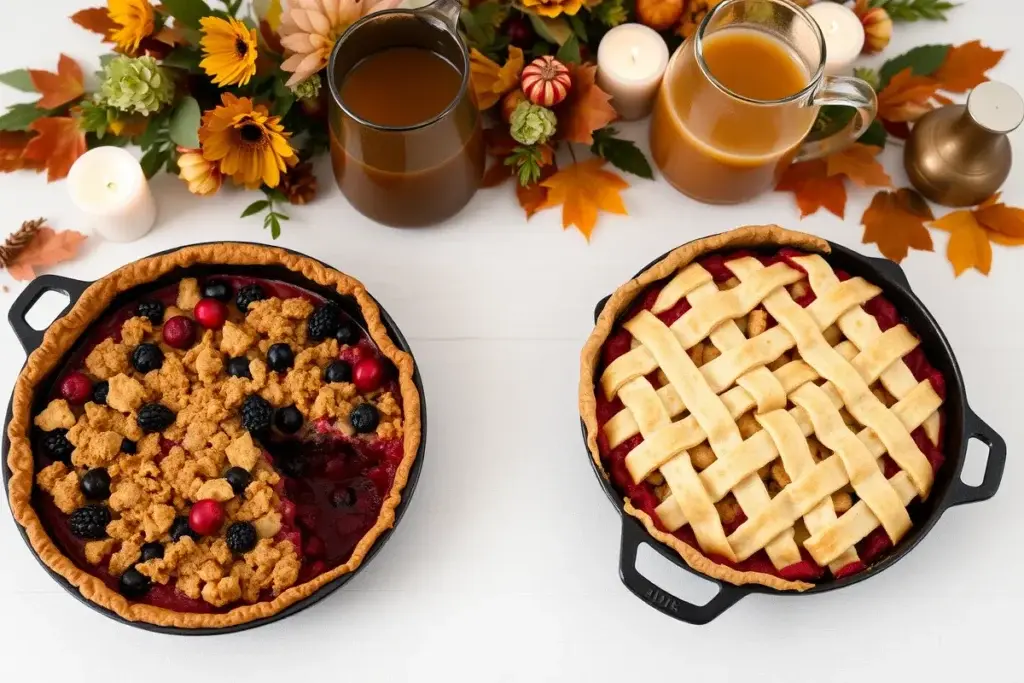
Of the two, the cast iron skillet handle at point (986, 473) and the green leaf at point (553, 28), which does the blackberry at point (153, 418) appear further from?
the cast iron skillet handle at point (986, 473)

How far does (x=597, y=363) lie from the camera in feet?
5.26

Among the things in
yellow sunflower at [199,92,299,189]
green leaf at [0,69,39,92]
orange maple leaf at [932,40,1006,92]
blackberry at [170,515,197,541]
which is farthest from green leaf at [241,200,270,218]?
orange maple leaf at [932,40,1006,92]

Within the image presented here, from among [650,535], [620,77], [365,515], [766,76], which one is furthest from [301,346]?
[766,76]

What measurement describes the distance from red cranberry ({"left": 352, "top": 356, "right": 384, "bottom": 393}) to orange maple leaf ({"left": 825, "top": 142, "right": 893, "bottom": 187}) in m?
0.94

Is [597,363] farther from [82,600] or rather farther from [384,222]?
[82,600]

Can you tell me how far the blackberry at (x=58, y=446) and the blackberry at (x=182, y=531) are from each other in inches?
8.5

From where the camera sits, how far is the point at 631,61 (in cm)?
184

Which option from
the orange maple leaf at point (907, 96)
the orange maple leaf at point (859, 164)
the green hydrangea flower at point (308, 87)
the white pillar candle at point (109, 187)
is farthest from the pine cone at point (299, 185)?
the orange maple leaf at point (907, 96)

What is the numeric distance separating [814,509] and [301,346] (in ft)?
2.86

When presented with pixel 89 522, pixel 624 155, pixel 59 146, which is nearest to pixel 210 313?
pixel 89 522

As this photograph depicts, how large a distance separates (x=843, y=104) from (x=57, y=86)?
1487mm

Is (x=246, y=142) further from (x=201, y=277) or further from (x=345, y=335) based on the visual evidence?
(x=345, y=335)

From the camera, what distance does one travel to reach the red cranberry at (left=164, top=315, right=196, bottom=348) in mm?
1630

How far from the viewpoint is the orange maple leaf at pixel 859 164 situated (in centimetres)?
186
